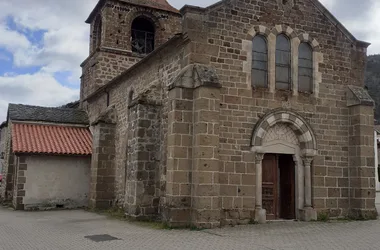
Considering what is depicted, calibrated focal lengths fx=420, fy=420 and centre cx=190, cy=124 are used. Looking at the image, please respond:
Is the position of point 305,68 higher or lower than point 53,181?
higher

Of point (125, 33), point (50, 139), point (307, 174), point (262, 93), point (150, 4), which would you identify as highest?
point (150, 4)

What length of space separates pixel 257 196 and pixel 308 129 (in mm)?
2910

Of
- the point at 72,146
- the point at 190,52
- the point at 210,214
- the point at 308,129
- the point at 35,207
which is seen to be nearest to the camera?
the point at 210,214

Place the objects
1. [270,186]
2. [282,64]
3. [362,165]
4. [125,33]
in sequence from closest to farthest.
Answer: [270,186] < [282,64] < [362,165] < [125,33]

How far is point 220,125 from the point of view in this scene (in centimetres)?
1256

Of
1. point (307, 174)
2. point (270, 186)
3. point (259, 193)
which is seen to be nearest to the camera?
point (259, 193)

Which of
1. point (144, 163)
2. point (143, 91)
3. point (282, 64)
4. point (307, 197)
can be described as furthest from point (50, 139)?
point (307, 197)

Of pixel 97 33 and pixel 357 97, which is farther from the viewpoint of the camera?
pixel 97 33

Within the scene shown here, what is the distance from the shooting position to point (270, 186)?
13.5 meters

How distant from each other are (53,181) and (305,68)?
11.7 m

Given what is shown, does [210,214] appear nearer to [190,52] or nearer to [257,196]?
[257,196]

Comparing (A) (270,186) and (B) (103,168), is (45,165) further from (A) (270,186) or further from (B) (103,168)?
(A) (270,186)

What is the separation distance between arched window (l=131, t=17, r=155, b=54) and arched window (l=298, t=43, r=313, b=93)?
11.8 metres

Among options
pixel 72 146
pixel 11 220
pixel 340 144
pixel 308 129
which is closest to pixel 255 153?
pixel 308 129
